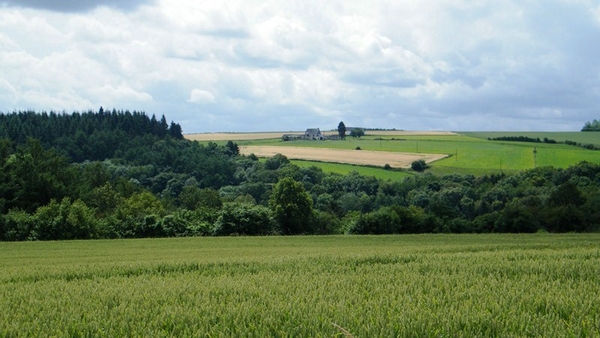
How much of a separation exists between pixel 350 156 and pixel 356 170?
52.1ft

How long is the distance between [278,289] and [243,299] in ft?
3.13

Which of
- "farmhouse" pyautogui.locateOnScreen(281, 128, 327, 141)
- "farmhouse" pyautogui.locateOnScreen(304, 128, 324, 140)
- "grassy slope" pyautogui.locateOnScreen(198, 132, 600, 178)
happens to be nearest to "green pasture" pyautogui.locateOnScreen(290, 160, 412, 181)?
"grassy slope" pyautogui.locateOnScreen(198, 132, 600, 178)

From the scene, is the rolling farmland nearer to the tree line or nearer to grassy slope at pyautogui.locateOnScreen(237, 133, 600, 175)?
grassy slope at pyautogui.locateOnScreen(237, 133, 600, 175)

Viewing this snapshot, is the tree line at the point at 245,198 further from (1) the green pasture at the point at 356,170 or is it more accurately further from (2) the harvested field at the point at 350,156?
(2) the harvested field at the point at 350,156

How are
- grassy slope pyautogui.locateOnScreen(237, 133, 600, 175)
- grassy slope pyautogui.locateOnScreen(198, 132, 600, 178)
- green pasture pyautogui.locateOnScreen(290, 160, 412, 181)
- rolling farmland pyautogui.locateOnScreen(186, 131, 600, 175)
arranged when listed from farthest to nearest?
green pasture pyautogui.locateOnScreen(290, 160, 412, 181), rolling farmland pyautogui.locateOnScreen(186, 131, 600, 175), grassy slope pyautogui.locateOnScreen(198, 132, 600, 178), grassy slope pyautogui.locateOnScreen(237, 133, 600, 175)

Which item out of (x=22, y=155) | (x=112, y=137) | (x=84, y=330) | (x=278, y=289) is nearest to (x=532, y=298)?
(x=278, y=289)

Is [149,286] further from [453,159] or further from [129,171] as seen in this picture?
[129,171]

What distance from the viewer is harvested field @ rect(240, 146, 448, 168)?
400 feet

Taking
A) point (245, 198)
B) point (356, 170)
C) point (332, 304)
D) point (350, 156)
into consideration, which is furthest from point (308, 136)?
point (332, 304)

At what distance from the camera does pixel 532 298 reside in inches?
332

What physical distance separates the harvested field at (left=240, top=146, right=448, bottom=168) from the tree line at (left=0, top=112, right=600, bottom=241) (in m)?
7.06

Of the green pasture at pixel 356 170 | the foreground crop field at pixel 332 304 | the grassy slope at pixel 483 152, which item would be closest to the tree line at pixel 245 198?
the green pasture at pixel 356 170

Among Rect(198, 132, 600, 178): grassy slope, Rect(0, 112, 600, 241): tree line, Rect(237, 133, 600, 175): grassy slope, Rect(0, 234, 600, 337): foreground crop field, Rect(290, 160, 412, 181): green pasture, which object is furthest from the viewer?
Rect(290, 160, 412, 181): green pasture

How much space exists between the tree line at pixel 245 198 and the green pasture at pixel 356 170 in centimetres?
314
